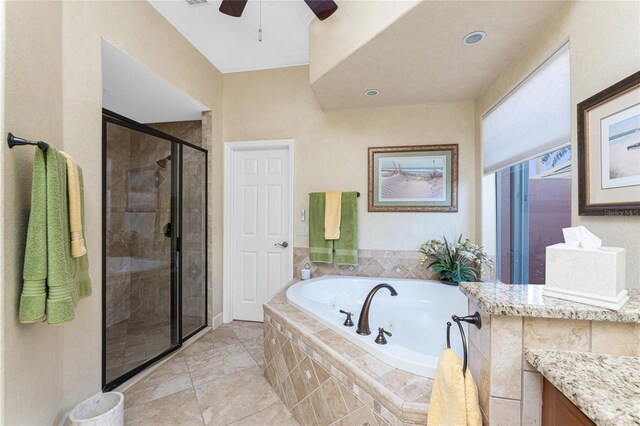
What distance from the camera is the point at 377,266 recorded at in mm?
2869

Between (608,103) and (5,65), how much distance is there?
258 cm

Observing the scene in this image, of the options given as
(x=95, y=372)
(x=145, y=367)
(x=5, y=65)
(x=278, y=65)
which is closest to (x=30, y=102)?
(x=5, y=65)

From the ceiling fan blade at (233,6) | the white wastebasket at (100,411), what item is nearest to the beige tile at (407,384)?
the white wastebasket at (100,411)

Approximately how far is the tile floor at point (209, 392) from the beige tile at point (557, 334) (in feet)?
4.94

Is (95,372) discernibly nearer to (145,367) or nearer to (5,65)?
(145,367)

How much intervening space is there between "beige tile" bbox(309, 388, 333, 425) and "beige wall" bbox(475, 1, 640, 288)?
1.46m

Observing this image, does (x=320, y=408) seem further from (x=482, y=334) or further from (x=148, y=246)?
(x=148, y=246)

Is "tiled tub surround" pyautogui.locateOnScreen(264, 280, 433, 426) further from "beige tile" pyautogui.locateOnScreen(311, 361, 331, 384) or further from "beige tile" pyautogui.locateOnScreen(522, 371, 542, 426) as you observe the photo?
"beige tile" pyautogui.locateOnScreen(522, 371, 542, 426)

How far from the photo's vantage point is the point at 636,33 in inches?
40.8

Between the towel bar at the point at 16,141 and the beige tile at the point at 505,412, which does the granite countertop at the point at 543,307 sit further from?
the towel bar at the point at 16,141

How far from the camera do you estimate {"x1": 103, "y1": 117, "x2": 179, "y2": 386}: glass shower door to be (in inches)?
79.0

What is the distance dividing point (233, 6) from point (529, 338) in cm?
258

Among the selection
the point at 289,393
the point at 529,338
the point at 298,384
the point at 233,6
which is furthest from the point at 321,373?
the point at 233,6

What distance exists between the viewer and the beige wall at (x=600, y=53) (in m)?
1.05
